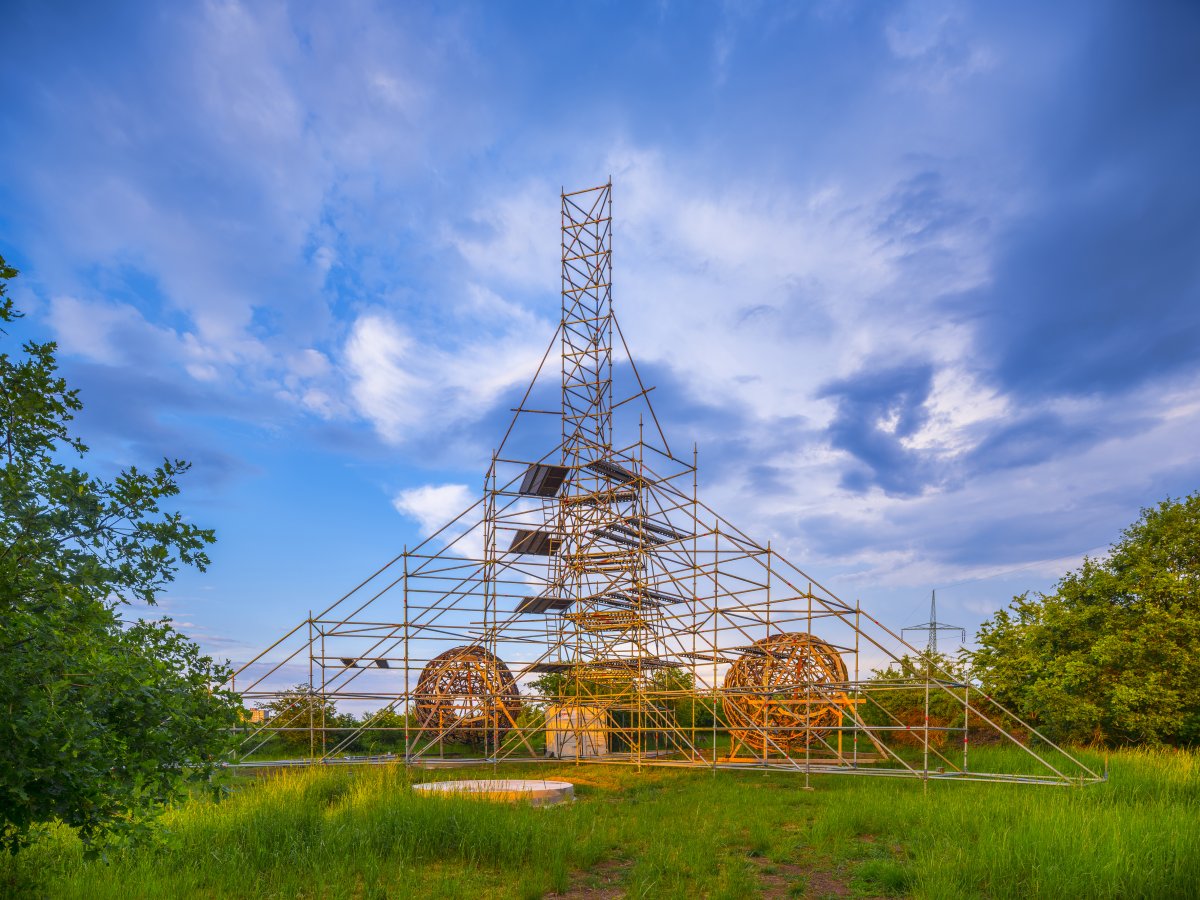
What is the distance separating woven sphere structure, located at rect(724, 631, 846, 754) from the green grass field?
604 cm

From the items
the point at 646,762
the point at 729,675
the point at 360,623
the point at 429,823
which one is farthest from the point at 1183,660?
the point at 360,623

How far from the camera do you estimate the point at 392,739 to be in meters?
27.7

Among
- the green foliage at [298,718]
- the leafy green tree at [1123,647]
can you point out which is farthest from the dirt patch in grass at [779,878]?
the green foliage at [298,718]

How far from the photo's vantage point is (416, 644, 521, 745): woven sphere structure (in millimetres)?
22656

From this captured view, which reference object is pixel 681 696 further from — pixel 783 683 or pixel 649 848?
pixel 649 848

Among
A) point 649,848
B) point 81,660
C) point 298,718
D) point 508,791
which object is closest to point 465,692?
point 298,718

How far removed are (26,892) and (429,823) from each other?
4042 mm

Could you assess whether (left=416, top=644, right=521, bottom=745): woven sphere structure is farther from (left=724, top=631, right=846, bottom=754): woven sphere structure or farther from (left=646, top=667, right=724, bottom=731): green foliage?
(left=724, top=631, right=846, bottom=754): woven sphere structure

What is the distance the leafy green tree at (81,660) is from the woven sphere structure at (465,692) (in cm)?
1671

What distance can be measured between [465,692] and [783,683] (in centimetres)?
841

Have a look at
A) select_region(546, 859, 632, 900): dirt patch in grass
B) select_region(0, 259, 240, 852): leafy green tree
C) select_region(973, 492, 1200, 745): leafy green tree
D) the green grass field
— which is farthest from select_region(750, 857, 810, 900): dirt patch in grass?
select_region(973, 492, 1200, 745): leafy green tree

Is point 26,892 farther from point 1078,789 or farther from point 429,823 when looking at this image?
point 1078,789

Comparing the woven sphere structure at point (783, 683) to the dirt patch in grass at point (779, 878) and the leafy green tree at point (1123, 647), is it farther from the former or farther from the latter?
the dirt patch in grass at point (779, 878)

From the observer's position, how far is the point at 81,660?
17.7 feet
